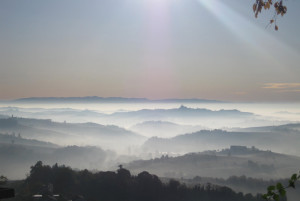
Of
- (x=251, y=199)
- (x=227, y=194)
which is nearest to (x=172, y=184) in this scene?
(x=227, y=194)

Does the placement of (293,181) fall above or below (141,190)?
above

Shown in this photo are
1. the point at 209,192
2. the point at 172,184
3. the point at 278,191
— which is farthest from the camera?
the point at 209,192

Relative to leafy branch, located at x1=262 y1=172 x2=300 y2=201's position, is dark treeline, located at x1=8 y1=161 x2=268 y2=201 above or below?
below

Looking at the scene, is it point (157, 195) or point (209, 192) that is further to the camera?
point (209, 192)

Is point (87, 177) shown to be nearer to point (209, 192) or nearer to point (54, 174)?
point (54, 174)

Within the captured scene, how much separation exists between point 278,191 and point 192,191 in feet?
326

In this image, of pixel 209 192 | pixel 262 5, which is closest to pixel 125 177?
pixel 209 192

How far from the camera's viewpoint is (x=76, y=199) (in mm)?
56719

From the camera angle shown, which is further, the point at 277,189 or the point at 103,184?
the point at 103,184

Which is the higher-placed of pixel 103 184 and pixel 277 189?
pixel 277 189

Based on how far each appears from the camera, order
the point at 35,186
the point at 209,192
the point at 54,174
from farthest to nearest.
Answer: the point at 209,192 → the point at 54,174 → the point at 35,186

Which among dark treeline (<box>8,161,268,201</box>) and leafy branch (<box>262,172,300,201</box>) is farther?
dark treeline (<box>8,161,268,201</box>)

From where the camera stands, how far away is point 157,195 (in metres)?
88.5

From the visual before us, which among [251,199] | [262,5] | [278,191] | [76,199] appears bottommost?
[251,199]
